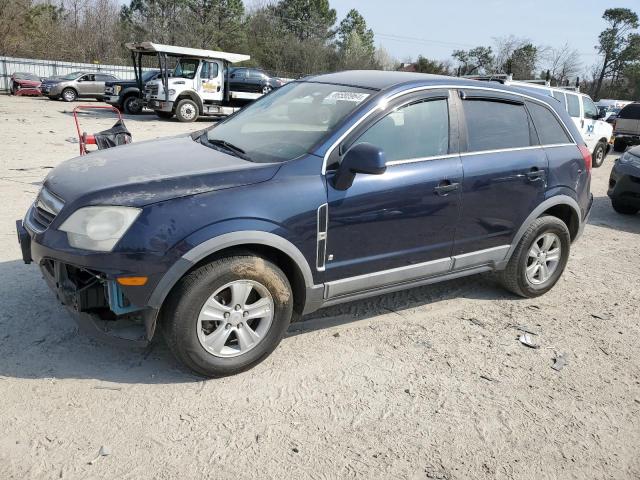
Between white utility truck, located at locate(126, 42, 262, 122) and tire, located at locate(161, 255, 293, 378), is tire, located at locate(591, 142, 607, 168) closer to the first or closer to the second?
white utility truck, located at locate(126, 42, 262, 122)

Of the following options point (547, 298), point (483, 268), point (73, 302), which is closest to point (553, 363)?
point (483, 268)

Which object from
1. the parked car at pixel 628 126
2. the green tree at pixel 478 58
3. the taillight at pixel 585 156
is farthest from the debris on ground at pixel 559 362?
the green tree at pixel 478 58

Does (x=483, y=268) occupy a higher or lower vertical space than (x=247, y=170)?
lower

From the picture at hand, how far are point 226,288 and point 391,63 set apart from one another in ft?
224

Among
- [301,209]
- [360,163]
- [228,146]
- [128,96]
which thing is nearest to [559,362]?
[360,163]

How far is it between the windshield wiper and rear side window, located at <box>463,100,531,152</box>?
1701 millimetres

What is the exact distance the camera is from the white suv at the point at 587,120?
41.3 ft

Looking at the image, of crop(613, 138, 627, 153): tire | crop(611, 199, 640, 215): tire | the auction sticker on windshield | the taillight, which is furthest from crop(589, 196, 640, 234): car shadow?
crop(613, 138, 627, 153): tire

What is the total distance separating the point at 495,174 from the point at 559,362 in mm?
1438

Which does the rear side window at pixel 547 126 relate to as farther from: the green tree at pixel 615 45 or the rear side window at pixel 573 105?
the green tree at pixel 615 45

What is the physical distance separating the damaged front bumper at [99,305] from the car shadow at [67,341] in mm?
130

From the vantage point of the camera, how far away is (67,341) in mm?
3564

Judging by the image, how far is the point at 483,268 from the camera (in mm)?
4430

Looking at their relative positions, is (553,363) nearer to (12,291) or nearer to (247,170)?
(247,170)
